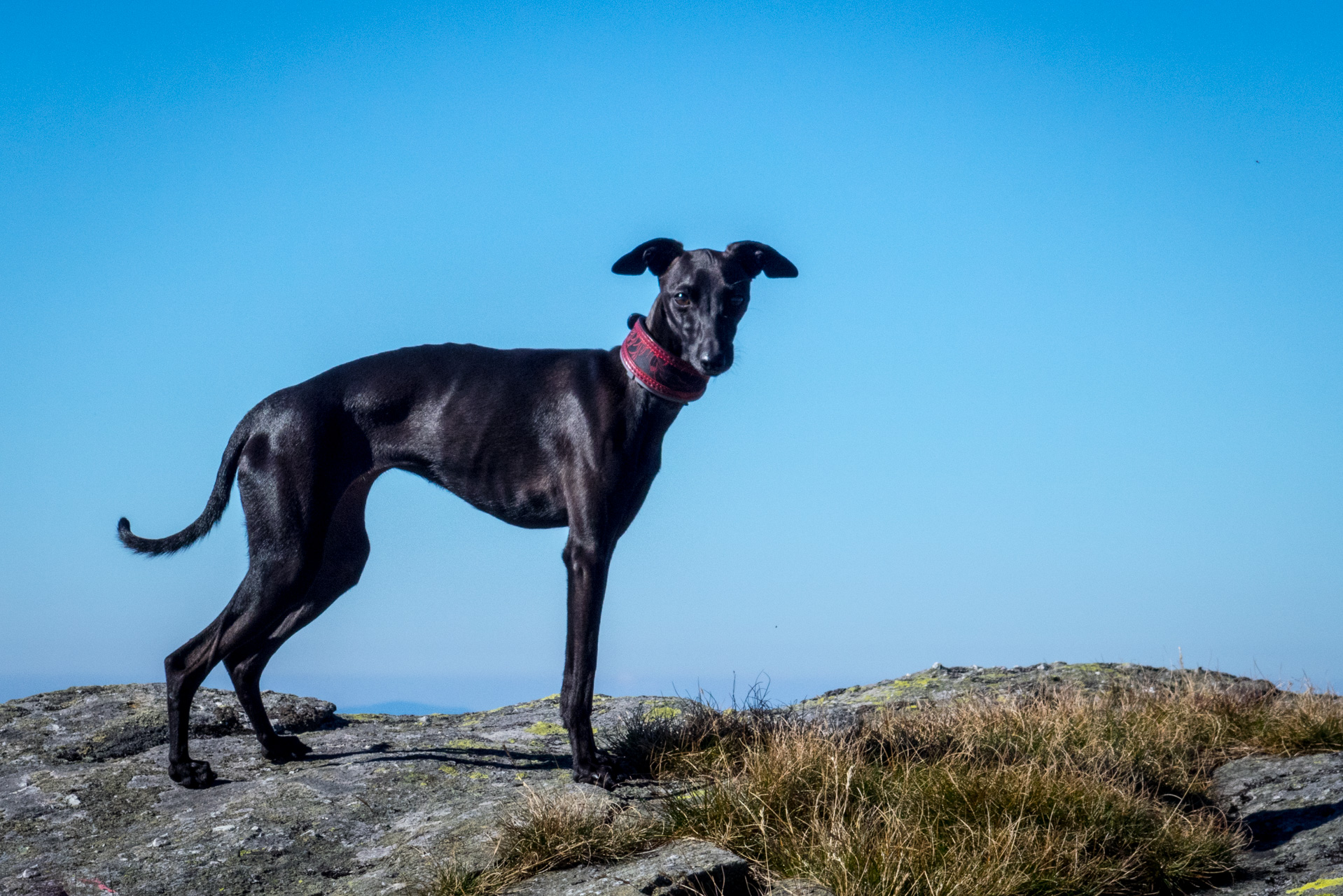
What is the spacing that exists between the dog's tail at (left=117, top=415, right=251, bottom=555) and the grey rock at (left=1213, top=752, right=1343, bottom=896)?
555 centimetres

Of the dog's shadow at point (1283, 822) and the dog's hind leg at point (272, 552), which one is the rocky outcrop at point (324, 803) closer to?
the dog's shadow at point (1283, 822)

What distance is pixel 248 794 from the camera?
5332mm

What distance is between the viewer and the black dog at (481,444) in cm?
563

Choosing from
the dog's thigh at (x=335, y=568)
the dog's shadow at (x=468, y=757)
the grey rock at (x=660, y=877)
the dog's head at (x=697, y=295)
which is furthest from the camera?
the dog's thigh at (x=335, y=568)

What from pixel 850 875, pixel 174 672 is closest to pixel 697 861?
pixel 850 875

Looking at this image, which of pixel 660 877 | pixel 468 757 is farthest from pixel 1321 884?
pixel 468 757

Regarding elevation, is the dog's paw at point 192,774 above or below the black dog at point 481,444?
below

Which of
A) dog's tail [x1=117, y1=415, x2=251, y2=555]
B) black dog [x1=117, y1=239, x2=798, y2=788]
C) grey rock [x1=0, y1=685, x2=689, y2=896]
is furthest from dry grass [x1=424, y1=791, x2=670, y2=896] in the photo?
dog's tail [x1=117, y1=415, x2=251, y2=555]

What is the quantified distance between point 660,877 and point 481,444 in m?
2.84

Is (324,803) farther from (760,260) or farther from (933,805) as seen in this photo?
(760,260)

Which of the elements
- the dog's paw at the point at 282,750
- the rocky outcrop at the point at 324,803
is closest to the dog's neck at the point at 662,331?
the rocky outcrop at the point at 324,803

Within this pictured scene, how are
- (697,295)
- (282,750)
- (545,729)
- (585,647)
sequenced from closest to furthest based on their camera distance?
(585,647)
(697,295)
(282,750)
(545,729)

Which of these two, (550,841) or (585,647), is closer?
(550,841)

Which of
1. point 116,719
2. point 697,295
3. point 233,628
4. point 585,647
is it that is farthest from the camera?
point 116,719
